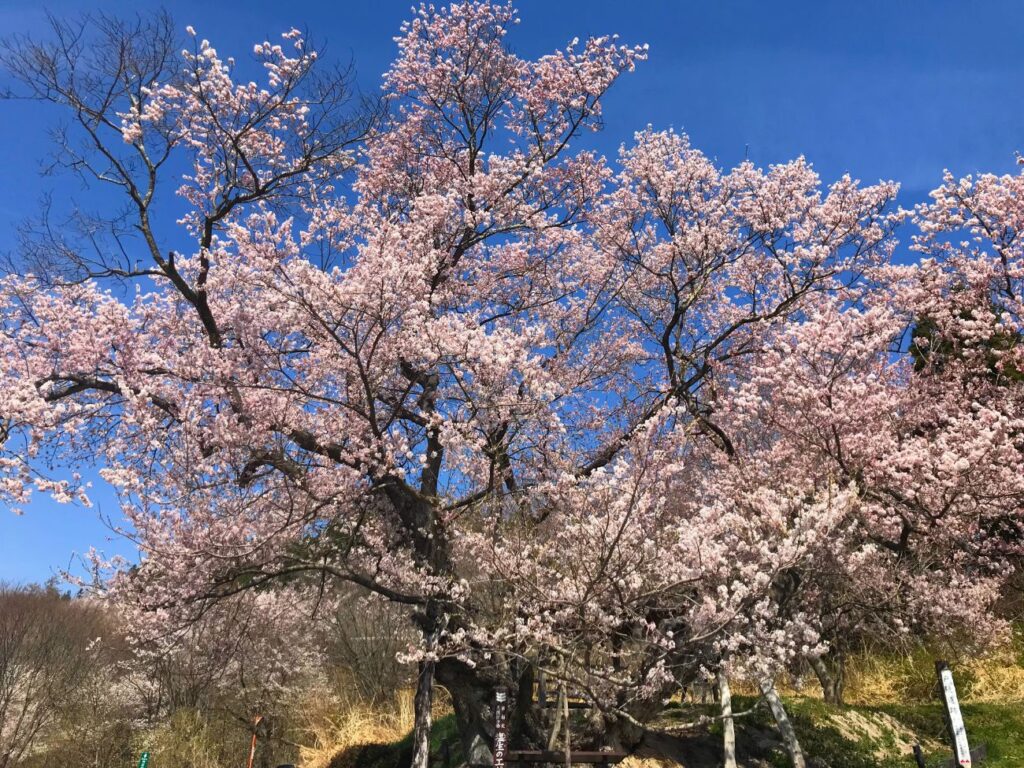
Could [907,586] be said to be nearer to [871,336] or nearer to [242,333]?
[871,336]

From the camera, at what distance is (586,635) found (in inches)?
254

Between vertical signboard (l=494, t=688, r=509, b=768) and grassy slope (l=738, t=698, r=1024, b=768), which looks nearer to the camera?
vertical signboard (l=494, t=688, r=509, b=768)

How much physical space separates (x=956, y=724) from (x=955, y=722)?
0.02 meters

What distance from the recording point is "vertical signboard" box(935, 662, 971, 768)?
542 cm

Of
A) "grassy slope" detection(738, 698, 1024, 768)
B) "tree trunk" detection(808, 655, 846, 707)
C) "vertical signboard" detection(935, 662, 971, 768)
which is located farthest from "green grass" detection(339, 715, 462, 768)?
"vertical signboard" detection(935, 662, 971, 768)

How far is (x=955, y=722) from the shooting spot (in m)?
5.59

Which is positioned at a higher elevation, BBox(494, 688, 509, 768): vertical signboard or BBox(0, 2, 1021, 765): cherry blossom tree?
BBox(0, 2, 1021, 765): cherry blossom tree

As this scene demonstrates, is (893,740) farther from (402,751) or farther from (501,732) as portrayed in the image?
(402,751)

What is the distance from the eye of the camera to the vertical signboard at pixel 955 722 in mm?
5418

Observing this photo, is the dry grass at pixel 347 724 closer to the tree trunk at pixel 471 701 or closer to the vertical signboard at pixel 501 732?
the tree trunk at pixel 471 701

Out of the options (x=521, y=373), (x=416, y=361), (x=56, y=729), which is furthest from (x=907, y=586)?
(x=56, y=729)

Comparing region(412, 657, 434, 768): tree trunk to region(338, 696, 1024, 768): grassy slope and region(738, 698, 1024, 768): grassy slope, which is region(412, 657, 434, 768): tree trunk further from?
region(738, 698, 1024, 768): grassy slope

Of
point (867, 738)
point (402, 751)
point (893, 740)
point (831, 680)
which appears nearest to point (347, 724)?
point (402, 751)

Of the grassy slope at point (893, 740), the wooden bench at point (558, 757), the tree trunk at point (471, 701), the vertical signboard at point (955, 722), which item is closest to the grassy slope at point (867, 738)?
the grassy slope at point (893, 740)
